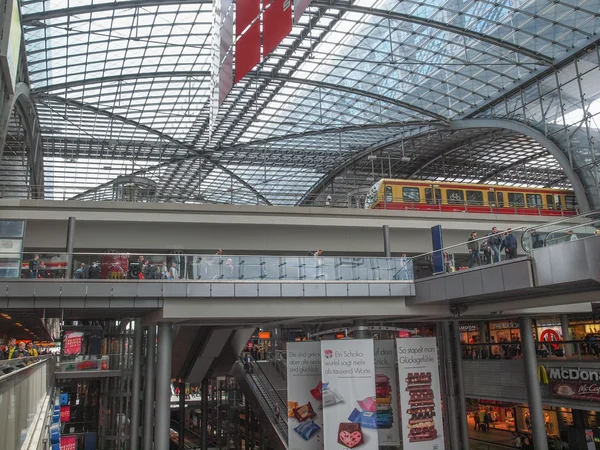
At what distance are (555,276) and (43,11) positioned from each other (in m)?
28.7

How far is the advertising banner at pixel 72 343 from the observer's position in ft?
109

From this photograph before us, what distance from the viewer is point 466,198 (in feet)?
120

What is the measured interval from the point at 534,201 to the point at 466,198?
547 centimetres

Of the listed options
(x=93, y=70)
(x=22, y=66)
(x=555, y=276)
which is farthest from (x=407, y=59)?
(x=555, y=276)

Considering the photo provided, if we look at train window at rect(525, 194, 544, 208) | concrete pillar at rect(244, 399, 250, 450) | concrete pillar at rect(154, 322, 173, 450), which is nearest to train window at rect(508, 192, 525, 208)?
train window at rect(525, 194, 544, 208)

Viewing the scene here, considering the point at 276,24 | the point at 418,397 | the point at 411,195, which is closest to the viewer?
the point at 276,24

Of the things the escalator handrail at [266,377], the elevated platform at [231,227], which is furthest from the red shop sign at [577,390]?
the escalator handrail at [266,377]

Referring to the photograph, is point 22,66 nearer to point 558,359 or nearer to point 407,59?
point 407,59

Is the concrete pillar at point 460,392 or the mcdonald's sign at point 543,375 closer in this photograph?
the mcdonald's sign at point 543,375

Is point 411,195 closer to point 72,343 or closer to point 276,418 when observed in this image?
point 276,418

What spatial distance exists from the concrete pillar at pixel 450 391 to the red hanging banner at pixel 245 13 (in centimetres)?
2289

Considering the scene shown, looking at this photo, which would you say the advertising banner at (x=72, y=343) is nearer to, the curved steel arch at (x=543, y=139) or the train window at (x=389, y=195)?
the train window at (x=389, y=195)

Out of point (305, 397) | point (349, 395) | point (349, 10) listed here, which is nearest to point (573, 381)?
point (349, 395)

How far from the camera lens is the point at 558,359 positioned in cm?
2862
